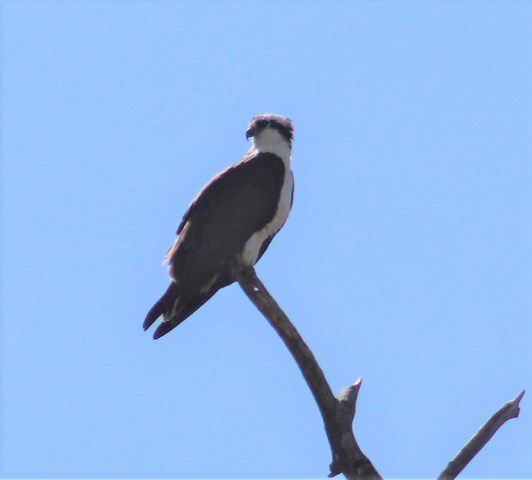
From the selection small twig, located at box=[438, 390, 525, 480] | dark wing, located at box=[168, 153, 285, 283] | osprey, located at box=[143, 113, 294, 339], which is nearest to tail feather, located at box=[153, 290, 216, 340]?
osprey, located at box=[143, 113, 294, 339]

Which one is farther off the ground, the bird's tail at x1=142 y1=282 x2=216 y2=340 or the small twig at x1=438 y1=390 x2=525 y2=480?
the bird's tail at x1=142 y1=282 x2=216 y2=340

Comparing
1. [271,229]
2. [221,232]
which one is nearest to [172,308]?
[221,232]

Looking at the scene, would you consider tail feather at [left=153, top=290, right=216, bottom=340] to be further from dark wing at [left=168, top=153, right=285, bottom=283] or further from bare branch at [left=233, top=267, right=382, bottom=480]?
bare branch at [left=233, top=267, right=382, bottom=480]

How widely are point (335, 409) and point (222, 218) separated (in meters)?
2.37

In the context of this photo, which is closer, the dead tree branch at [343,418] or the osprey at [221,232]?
the dead tree branch at [343,418]

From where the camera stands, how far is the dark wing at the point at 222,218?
344 inches

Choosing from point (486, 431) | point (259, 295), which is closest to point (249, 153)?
point (259, 295)

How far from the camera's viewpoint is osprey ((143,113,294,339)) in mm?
8750

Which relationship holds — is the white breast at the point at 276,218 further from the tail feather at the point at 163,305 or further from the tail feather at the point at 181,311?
the tail feather at the point at 163,305

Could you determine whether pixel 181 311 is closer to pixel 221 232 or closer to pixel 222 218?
pixel 221 232

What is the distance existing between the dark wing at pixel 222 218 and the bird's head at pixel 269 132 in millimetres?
743

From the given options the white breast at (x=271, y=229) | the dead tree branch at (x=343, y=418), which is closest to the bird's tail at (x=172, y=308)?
the white breast at (x=271, y=229)

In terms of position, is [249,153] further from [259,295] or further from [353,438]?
[353,438]

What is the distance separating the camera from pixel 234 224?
8859mm
